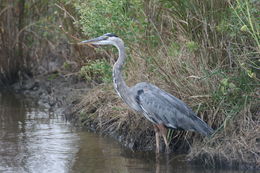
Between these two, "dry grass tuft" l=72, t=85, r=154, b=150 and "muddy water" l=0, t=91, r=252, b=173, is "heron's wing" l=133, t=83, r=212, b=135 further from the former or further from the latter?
"dry grass tuft" l=72, t=85, r=154, b=150

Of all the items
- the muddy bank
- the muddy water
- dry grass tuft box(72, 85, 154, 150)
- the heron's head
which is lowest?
the muddy water

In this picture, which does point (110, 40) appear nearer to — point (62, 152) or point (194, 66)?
point (194, 66)

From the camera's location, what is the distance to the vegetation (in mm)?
7168

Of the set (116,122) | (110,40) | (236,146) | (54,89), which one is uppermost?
(110,40)

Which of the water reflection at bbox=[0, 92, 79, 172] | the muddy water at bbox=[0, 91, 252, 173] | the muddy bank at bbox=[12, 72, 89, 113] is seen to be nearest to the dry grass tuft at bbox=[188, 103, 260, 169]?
the muddy water at bbox=[0, 91, 252, 173]

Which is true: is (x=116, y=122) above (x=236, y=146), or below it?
above

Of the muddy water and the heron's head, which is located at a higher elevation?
the heron's head

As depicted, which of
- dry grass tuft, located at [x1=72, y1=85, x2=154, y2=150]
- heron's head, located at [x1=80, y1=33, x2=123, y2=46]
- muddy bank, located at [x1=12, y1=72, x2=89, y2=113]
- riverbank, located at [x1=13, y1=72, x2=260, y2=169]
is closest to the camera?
riverbank, located at [x1=13, y1=72, x2=260, y2=169]

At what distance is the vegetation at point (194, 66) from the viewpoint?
717 centimetres

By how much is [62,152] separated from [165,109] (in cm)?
151

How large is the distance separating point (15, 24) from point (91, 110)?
3.89 meters

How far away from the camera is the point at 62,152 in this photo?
7949 mm

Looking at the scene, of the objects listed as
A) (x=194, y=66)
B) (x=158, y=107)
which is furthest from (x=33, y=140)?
(x=194, y=66)

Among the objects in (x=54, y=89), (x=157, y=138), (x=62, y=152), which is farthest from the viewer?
(x=54, y=89)
